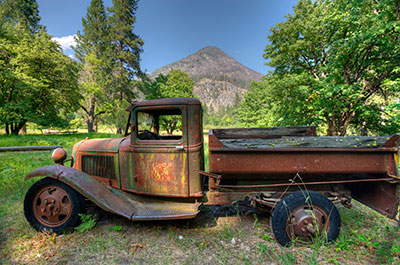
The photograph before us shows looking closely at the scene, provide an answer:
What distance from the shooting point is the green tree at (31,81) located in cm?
1195

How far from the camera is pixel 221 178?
8.46 feet

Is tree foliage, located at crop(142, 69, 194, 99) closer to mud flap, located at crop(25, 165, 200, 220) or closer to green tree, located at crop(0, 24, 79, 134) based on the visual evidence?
green tree, located at crop(0, 24, 79, 134)

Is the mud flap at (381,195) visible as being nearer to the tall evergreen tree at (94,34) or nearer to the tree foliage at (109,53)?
the tree foliage at (109,53)

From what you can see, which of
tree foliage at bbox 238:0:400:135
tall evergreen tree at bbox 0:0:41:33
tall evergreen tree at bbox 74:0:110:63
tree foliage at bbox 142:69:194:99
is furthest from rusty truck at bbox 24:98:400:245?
tall evergreen tree at bbox 0:0:41:33

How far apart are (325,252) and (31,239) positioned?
4.13 m

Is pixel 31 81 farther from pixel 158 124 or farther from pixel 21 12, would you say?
pixel 158 124

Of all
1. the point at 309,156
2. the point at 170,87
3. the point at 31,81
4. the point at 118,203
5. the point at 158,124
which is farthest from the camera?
the point at 170,87

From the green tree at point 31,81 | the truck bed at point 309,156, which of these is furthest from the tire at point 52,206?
the green tree at point 31,81

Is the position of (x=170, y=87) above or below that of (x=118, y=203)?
above

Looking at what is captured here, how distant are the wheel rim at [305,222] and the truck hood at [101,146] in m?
2.94

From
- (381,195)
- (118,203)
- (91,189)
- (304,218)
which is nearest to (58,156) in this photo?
(91,189)

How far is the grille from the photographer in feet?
9.61

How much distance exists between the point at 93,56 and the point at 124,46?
4.52 meters

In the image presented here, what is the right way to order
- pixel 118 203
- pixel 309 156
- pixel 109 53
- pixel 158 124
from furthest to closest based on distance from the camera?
pixel 109 53
pixel 158 124
pixel 118 203
pixel 309 156
